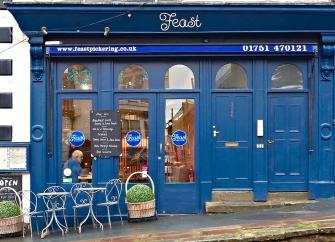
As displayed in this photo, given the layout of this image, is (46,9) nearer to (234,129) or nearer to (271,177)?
(234,129)

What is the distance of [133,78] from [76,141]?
5.16 ft

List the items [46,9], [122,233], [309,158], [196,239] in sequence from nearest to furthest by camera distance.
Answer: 1. [196,239]
2. [122,233]
3. [46,9]
4. [309,158]

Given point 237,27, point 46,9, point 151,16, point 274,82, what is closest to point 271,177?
point 274,82

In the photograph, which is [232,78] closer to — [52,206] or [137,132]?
[137,132]

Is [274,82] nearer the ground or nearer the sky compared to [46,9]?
nearer the ground

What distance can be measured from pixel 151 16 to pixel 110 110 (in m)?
Answer: 1.86

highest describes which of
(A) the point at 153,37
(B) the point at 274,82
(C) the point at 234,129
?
(A) the point at 153,37

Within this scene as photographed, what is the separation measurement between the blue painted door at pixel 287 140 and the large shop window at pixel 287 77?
0.57 feet

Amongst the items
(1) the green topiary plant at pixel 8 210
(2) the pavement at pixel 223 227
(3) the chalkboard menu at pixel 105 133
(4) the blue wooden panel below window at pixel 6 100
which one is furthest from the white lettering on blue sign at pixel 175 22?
(1) the green topiary plant at pixel 8 210

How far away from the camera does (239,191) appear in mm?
9547

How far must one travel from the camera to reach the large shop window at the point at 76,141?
961 centimetres

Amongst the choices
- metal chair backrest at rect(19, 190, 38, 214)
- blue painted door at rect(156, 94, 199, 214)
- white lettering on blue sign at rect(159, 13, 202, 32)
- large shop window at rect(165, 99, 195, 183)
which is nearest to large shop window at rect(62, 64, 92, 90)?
blue painted door at rect(156, 94, 199, 214)

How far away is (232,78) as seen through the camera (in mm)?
9641

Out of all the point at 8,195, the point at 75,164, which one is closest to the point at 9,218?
the point at 8,195
